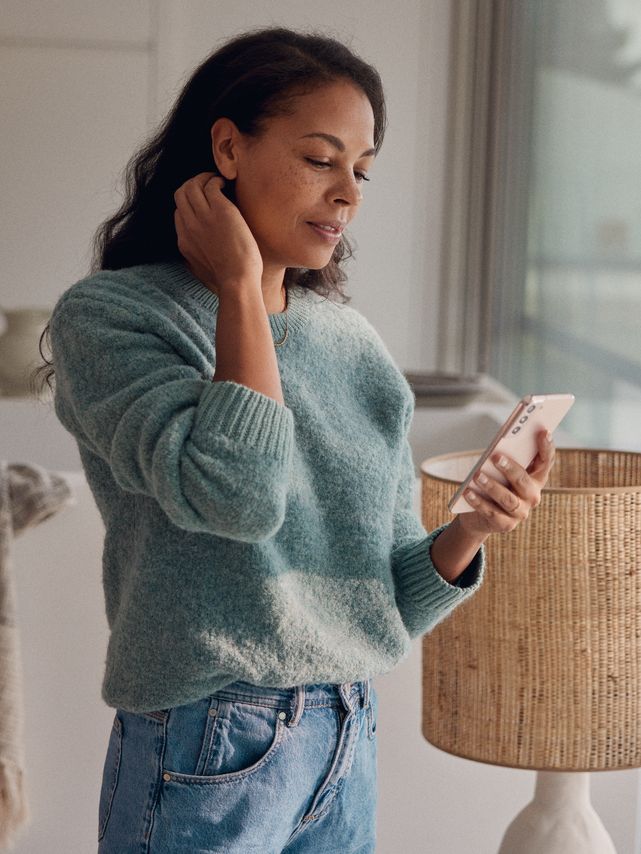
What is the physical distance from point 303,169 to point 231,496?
32 cm

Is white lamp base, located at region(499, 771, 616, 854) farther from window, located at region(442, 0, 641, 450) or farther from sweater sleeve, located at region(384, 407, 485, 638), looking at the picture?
window, located at region(442, 0, 641, 450)

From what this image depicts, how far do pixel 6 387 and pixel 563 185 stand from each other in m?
1.60

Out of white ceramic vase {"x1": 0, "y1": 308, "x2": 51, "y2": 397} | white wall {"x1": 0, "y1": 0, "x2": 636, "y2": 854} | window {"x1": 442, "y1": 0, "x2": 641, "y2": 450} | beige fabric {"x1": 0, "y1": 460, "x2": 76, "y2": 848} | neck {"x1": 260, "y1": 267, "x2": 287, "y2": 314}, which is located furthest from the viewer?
white wall {"x1": 0, "y1": 0, "x2": 636, "y2": 854}

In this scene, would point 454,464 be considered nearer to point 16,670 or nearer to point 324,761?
point 324,761

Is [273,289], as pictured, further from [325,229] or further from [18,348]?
[18,348]

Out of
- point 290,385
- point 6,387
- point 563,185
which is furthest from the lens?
point 563,185

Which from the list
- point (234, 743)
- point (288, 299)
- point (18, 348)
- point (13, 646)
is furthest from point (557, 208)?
point (234, 743)

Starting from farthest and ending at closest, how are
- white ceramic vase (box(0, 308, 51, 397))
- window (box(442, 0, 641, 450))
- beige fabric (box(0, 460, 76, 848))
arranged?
white ceramic vase (box(0, 308, 51, 397)) → window (box(442, 0, 641, 450)) → beige fabric (box(0, 460, 76, 848))

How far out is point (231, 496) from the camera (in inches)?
35.8

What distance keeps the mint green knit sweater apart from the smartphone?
0.09 meters

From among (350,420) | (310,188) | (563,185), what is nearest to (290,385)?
(350,420)

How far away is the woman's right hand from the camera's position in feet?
3.32

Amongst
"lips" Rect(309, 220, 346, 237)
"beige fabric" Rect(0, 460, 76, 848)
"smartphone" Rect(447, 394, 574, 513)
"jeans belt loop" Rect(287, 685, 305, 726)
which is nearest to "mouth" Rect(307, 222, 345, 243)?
"lips" Rect(309, 220, 346, 237)

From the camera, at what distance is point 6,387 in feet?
9.64
